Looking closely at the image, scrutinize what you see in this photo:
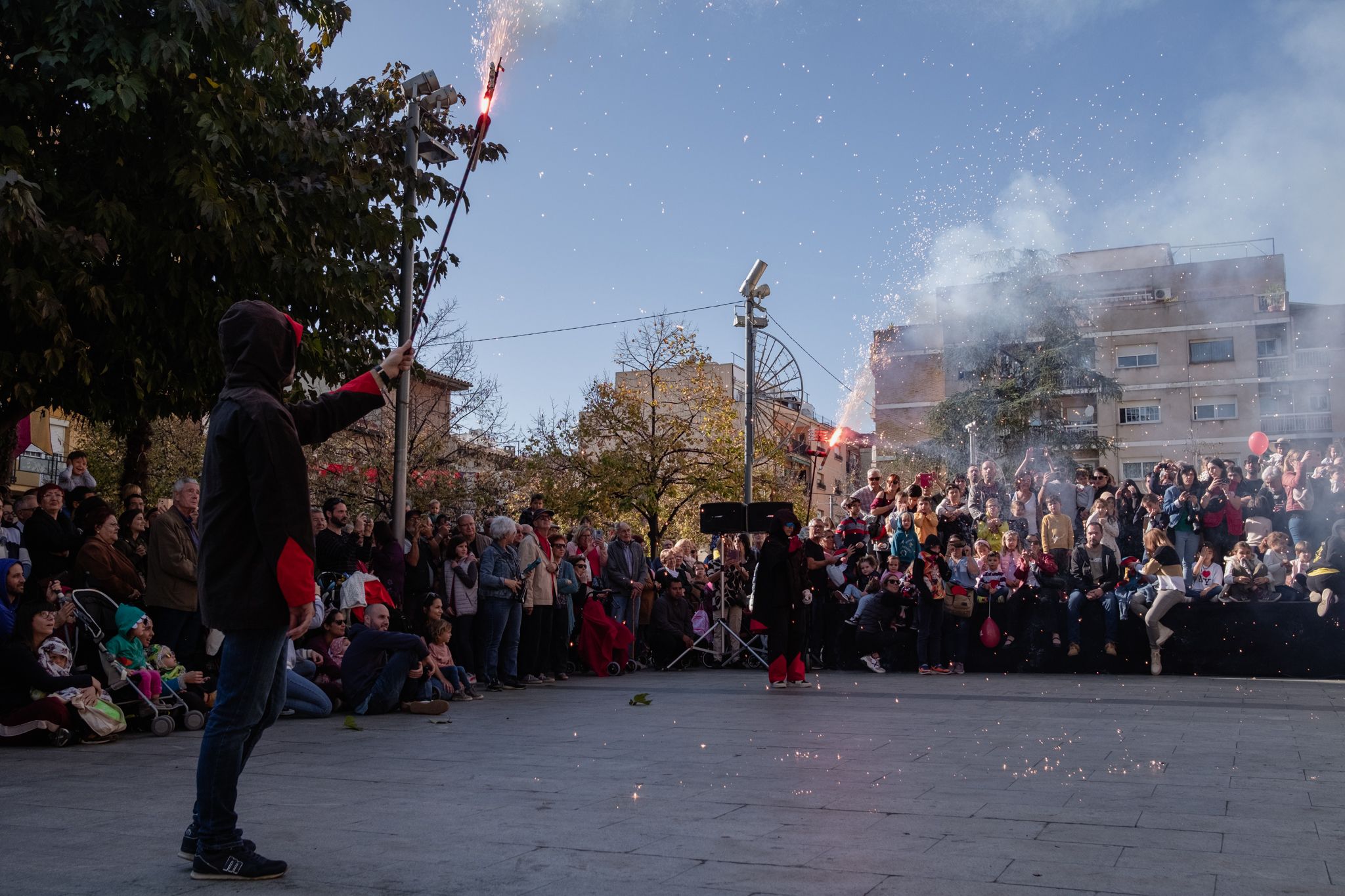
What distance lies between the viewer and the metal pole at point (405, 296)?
13422mm

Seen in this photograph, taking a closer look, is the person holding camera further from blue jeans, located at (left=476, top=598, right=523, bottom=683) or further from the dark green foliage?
the dark green foliage

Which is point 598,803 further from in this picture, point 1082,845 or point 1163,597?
point 1163,597

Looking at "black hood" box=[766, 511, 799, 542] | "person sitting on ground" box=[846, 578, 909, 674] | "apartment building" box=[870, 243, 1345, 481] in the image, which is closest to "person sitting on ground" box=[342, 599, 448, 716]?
"black hood" box=[766, 511, 799, 542]

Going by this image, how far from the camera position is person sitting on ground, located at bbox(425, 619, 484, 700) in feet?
38.5

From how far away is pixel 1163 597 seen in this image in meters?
15.4

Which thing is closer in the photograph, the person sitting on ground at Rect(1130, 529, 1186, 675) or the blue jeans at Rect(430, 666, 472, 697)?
the blue jeans at Rect(430, 666, 472, 697)

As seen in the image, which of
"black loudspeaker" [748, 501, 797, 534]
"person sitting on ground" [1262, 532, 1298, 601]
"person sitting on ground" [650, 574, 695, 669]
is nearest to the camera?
"black loudspeaker" [748, 501, 797, 534]

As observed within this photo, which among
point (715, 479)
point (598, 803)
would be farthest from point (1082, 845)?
point (715, 479)

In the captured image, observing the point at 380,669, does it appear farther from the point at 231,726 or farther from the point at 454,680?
the point at 231,726

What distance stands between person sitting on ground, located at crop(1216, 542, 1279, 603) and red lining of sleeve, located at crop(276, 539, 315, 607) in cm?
1386

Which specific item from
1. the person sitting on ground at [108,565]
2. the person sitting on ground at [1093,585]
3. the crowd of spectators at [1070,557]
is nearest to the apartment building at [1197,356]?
the crowd of spectators at [1070,557]

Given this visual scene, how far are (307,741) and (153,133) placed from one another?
20.8 ft

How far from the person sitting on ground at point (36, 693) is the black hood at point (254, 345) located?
5063 millimetres

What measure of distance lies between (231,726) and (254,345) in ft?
4.77
